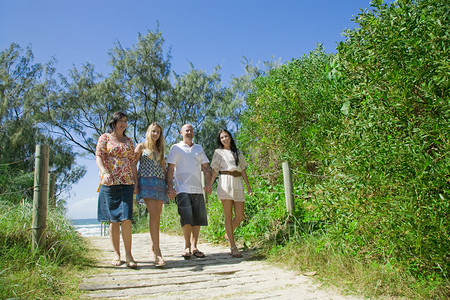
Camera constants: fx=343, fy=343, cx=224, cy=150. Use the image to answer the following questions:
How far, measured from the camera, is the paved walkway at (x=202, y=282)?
3508 millimetres

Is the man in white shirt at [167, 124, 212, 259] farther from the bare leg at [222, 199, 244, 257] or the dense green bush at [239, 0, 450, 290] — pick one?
the dense green bush at [239, 0, 450, 290]

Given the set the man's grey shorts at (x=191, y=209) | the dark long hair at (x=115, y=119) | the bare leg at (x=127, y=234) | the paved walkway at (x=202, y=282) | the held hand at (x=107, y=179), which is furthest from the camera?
the man's grey shorts at (x=191, y=209)

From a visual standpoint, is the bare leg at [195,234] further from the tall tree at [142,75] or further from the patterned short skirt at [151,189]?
the tall tree at [142,75]

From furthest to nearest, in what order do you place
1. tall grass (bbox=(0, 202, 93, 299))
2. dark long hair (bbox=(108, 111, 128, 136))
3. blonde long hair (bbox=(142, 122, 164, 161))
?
blonde long hair (bbox=(142, 122, 164, 161)), dark long hair (bbox=(108, 111, 128, 136)), tall grass (bbox=(0, 202, 93, 299))

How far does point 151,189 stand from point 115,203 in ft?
1.68

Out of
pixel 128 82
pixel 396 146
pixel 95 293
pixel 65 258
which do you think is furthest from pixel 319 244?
pixel 128 82

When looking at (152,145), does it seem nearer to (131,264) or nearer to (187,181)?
(187,181)

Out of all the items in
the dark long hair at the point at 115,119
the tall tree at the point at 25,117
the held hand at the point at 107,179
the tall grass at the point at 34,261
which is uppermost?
the tall tree at the point at 25,117

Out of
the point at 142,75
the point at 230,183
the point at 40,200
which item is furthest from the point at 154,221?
the point at 142,75

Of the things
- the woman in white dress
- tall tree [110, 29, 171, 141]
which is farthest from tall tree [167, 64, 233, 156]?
the woman in white dress

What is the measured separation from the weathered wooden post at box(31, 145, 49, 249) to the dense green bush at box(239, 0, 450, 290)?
11.1ft

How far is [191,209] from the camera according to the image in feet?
16.8

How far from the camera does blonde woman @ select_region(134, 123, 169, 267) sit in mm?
4707

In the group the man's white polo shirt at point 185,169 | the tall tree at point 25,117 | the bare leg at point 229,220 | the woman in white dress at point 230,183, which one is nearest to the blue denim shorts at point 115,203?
the man's white polo shirt at point 185,169
